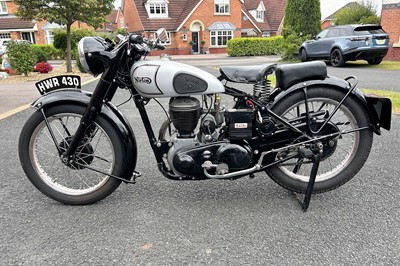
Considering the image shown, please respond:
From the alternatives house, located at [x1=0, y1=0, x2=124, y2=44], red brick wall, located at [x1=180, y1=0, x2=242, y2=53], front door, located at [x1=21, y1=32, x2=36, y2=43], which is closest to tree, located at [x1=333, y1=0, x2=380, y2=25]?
red brick wall, located at [x1=180, y1=0, x2=242, y2=53]

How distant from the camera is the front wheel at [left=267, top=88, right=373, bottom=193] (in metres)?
2.56

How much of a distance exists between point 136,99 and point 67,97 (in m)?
0.56

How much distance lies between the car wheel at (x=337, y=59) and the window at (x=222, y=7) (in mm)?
24868

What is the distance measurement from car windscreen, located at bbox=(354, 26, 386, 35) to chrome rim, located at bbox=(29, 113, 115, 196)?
41.0 feet

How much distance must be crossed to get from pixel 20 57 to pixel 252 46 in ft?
74.5

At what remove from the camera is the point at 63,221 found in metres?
2.50

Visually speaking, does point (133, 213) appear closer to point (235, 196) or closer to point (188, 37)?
point (235, 196)

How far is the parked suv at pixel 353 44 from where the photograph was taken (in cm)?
1249

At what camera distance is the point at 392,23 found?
1484 centimetres

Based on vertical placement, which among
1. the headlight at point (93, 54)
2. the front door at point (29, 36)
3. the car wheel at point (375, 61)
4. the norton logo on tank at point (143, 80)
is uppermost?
the front door at point (29, 36)

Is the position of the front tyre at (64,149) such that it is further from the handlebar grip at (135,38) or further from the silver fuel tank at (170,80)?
the handlebar grip at (135,38)

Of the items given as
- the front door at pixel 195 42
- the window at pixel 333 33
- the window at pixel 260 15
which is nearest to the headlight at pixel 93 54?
the window at pixel 333 33

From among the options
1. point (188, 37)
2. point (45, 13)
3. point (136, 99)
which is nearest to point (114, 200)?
point (136, 99)

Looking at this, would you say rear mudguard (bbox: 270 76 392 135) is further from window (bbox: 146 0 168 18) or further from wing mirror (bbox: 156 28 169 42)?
window (bbox: 146 0 168 18)
